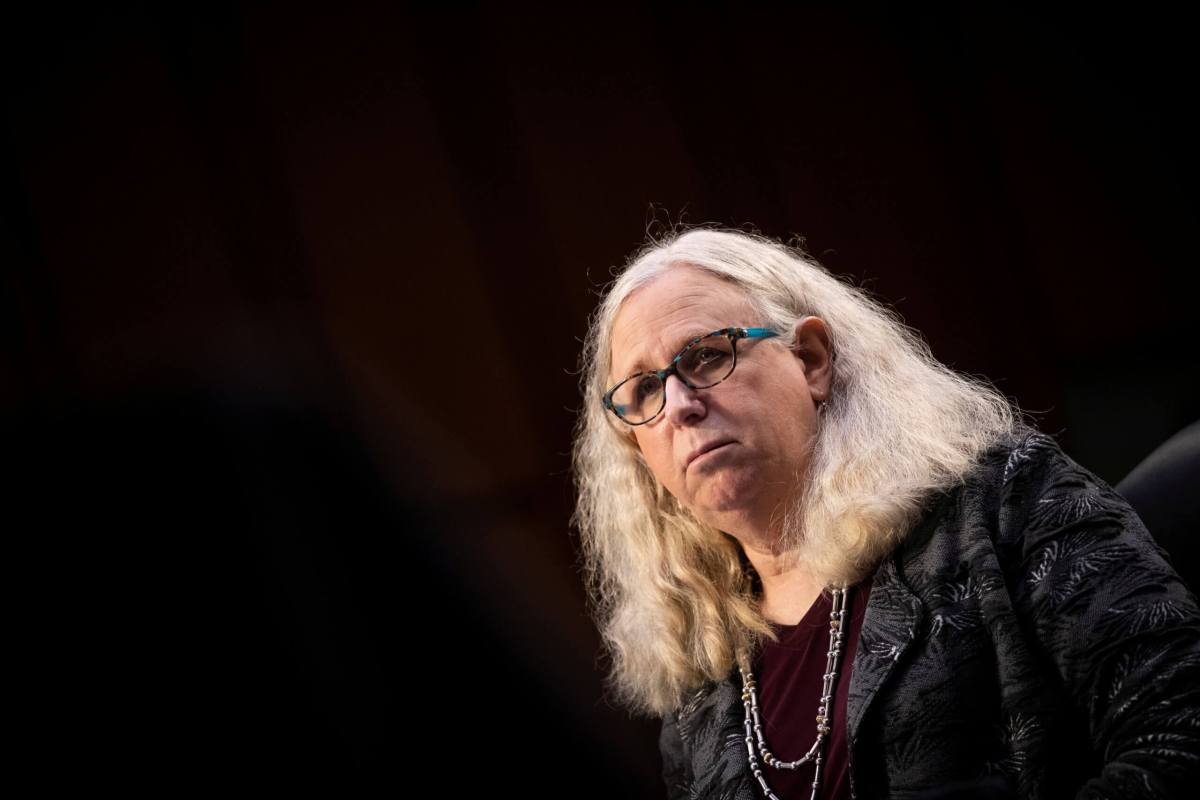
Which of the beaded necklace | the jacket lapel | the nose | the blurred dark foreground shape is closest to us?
the jacket lapel

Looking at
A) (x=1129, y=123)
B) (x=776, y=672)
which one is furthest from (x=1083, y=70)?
(x=776, y=672)

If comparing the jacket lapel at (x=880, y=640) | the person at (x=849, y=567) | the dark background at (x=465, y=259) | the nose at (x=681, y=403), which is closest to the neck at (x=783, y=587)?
the person at (x=849, y=567)

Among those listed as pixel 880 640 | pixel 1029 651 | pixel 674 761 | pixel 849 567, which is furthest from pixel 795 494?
pixel 674 761

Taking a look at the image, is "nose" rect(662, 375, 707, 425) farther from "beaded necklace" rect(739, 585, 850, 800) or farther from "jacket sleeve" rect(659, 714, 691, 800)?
"jacket sleeve" rect(659, 714, 691, 800)

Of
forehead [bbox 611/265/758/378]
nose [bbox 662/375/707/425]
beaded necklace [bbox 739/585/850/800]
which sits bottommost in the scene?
beaded necklace [bbox 739/585/850/800]

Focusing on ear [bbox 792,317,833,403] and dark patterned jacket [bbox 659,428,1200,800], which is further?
ear [bbox 792,317,833,403]

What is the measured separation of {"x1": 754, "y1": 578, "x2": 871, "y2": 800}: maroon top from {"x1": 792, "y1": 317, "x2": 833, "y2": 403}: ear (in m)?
0.33

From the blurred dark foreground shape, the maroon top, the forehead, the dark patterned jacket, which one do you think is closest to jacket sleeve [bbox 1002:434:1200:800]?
the dark patterned jacket

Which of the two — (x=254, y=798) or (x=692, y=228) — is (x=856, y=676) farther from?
(x=692, y=228)

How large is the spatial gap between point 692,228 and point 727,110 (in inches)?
10.6

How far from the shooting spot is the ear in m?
1.45

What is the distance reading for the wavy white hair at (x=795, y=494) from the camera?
1.27 metres

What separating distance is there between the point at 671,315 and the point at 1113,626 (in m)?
0.71

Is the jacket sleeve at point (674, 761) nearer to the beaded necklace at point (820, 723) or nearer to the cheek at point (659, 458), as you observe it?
the beaded necklace at point (820, 723)
